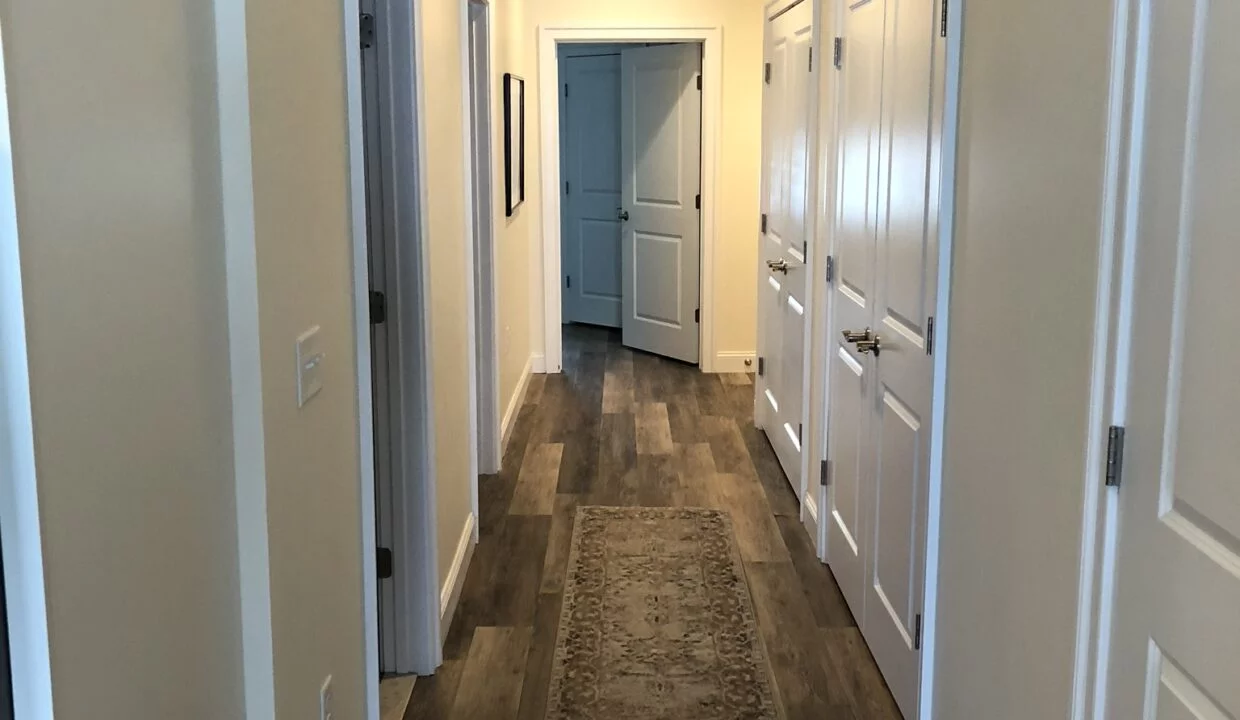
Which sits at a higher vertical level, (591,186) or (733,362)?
(591,186)

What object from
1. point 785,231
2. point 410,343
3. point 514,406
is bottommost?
point 514,406

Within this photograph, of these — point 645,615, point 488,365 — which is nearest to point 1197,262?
point 645,615

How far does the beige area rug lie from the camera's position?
2771 mm

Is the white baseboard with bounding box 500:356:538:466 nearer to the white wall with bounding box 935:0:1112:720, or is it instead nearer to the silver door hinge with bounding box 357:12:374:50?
the silver door hinge with bounding box 357:12:374:50

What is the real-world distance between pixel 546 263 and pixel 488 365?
2021 millimetres

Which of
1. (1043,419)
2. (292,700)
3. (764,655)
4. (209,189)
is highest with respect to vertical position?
(209,189)

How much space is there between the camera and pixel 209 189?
144 centimetres

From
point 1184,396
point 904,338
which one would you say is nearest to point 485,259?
point 904,338

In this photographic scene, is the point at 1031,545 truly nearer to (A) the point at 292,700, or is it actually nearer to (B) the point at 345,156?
(A) the point at 292,700

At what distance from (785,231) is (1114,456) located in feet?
10.3

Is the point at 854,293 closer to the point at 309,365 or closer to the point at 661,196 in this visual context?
the point at 309,365

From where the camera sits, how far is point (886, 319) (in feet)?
9.32

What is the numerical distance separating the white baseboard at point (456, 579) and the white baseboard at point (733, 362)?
314cm

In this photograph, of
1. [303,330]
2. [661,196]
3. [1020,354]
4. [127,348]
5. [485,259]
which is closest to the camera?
[127,348]
